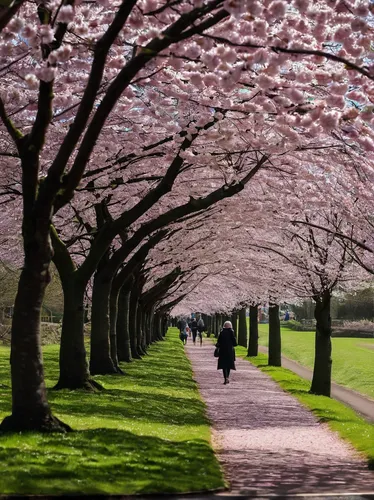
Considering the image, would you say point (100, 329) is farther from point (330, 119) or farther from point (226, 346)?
point (330, 119)

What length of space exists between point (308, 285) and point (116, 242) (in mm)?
7344

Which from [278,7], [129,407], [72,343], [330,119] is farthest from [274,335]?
[278,7]

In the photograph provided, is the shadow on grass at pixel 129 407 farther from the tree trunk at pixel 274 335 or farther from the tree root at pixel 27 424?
the tree trunk at pixel 274 335

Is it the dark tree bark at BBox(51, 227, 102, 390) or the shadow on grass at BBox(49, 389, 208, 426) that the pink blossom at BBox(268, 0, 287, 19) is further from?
the dark tree bark at BBox(51, 227, 102, 390)

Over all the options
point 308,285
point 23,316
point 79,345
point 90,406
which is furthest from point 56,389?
point 308,285

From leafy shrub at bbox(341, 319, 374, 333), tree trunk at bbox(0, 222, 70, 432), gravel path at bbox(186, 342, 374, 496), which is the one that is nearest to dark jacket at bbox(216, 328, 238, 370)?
gravel path at bbox(186, 342, 374, 496)

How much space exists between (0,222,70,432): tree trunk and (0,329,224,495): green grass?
41 cm

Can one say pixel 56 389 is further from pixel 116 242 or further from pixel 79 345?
pixel 116 242

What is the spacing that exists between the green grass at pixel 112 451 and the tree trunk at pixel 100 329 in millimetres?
4410

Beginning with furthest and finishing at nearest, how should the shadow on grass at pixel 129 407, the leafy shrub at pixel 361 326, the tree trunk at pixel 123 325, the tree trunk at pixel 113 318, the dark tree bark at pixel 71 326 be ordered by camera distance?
the leafy shrub at pixel 361 326
the tree trunk at pixel 123 325
the tree trunk at pixel 113 318
the dark tree bark at pixel 71 326
the shadow on grass at pixel 129 407

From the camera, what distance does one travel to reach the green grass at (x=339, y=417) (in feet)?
49.0

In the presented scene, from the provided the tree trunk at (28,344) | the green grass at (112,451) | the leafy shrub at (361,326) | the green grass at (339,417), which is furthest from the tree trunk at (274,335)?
the leafy shrub at (361,326)

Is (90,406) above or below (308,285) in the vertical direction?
below

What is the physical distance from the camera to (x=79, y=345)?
62.6ft
